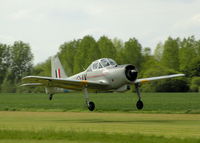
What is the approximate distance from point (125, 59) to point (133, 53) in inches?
99.6

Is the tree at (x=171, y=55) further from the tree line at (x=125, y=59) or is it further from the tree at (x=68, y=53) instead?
the tree at (x=68, y=53)

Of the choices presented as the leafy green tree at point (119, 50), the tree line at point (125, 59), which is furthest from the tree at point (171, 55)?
the leafy green tree at point (119, 50)

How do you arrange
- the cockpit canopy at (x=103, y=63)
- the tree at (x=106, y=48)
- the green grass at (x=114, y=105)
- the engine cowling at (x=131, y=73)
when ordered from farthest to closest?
the tree at (x=106, y=48), the green grass at (x=114, y=105), the cockpit canopy at (x=103, y=63), the engine cowling at (x=131, y=73)

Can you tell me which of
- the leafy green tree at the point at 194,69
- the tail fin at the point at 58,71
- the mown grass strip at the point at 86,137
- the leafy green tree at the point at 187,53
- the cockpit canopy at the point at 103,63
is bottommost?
the mown grass strip at the point at 86,137

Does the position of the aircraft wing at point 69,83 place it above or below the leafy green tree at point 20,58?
below

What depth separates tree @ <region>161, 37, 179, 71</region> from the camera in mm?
113262

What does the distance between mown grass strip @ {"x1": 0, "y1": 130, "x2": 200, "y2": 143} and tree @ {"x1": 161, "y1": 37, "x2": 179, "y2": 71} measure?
94868mm

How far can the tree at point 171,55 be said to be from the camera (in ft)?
372

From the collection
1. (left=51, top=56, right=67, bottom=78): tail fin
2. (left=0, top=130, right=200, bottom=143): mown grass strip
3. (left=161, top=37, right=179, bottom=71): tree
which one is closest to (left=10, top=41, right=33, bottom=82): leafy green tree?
(left=161, top=37, right=179, bottom=71): tree

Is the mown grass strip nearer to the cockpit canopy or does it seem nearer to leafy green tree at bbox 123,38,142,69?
the cockpit canopy

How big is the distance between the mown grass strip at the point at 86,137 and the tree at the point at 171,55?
9487 cm

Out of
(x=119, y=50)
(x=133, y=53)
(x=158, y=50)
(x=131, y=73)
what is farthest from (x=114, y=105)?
(x=158, y=50)

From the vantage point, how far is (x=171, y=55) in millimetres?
115688

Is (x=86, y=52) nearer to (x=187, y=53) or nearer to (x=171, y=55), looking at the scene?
(x=171, y=55)
